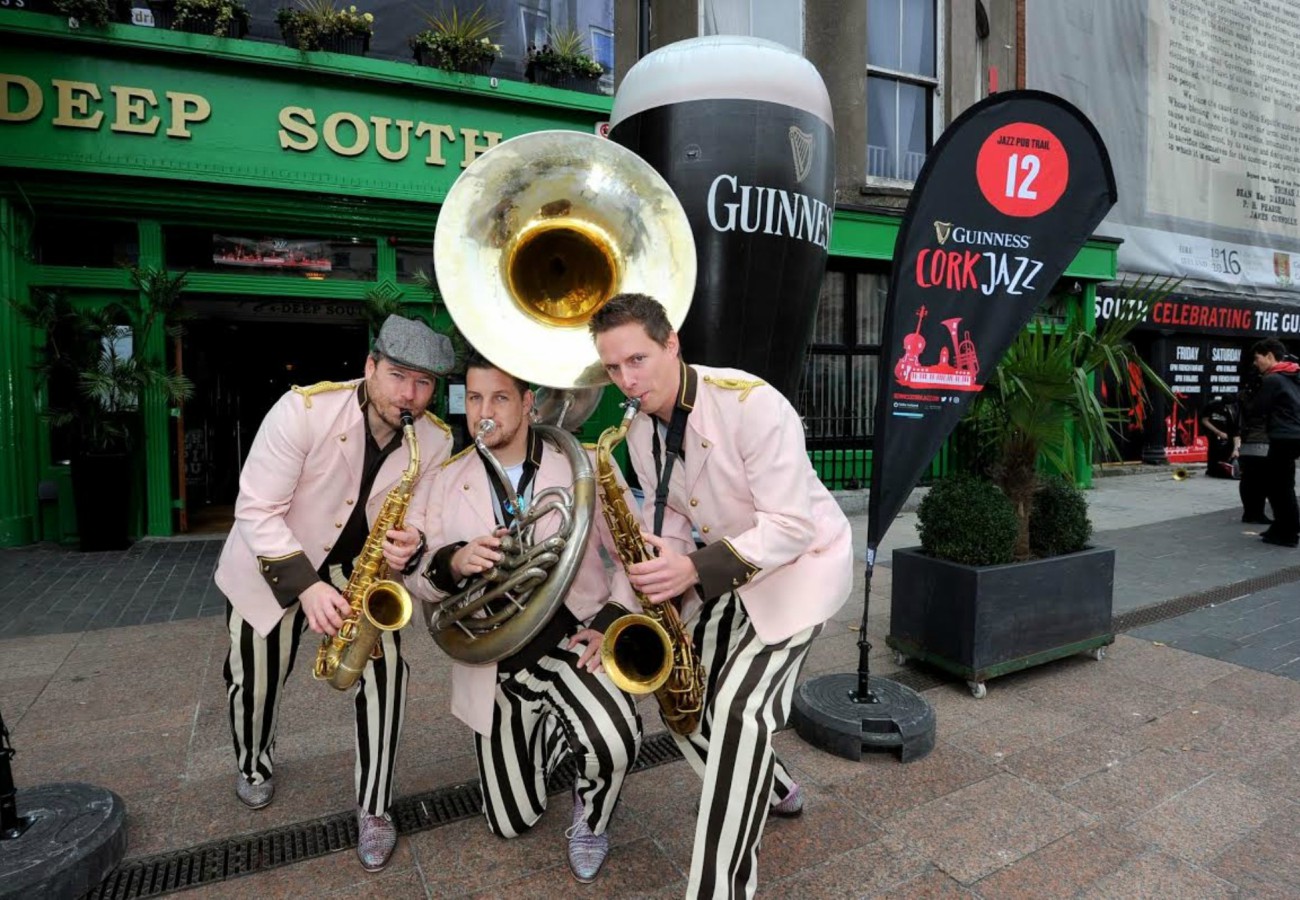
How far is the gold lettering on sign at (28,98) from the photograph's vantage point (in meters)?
7.08

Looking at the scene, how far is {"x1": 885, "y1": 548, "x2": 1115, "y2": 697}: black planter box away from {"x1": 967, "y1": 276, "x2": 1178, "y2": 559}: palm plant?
285mm

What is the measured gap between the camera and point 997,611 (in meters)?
4.14

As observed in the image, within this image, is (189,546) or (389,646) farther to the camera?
(189,546)

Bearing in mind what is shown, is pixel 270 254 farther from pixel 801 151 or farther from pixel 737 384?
pixel 737 384

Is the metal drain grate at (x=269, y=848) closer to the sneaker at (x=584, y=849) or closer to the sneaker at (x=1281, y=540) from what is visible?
the sneaker at (x=584, y=849)

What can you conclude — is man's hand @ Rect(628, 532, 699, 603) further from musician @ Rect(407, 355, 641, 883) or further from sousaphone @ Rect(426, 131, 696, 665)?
musician @ Rect(407, 355, 641, 883)

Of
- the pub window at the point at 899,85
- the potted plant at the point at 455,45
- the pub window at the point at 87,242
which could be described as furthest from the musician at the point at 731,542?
the pub window at the point at 899,85

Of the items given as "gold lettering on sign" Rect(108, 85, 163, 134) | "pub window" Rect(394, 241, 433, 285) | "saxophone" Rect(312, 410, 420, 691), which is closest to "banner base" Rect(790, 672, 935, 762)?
"saxophone" Rect(312, 410, 420, 691)

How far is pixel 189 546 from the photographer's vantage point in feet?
25.8

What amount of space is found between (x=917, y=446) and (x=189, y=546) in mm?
7335

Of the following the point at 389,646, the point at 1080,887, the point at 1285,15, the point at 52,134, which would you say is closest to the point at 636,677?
the point at 389,646

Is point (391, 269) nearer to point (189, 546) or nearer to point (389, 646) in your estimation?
point (189, 546)

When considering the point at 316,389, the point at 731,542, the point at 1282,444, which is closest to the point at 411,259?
the point at 316,389

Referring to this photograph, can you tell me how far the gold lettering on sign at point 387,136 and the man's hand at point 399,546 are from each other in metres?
6.85
